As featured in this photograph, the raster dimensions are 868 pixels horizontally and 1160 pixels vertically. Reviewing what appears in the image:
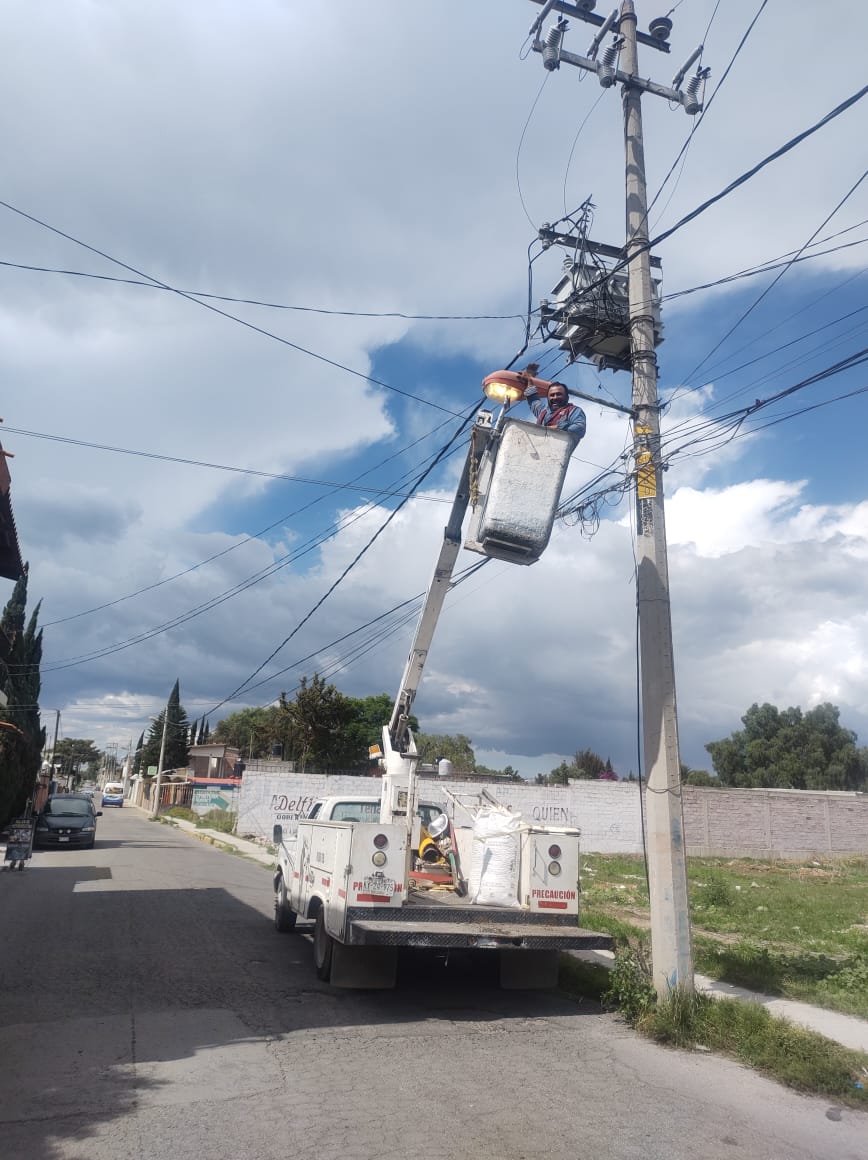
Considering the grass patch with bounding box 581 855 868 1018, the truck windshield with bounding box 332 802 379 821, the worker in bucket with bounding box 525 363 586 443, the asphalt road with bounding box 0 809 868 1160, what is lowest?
the asphalt road with bounding box 0 809 868 1160

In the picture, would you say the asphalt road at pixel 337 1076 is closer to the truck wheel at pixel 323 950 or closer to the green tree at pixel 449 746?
the truck wheel at pixel 323 950

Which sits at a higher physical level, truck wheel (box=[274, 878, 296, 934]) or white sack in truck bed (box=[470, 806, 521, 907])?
white sack in truck bed (box=[470, 806, 521, 907])

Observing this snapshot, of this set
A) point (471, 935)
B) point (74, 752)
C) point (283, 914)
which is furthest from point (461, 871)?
point (74, 752)

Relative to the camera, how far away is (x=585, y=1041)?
6.79 metres

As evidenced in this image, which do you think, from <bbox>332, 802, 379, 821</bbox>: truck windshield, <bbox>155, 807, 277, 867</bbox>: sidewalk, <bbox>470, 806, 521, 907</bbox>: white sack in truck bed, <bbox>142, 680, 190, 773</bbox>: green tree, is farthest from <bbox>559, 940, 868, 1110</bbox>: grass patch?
<bbox>142, 680, 190, 773</bbox>: green tree

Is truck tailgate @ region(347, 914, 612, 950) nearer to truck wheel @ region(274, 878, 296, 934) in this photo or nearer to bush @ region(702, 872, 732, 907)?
truck wheel @ region(274, 878, 296, 934)

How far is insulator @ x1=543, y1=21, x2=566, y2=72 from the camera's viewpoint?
967 cm

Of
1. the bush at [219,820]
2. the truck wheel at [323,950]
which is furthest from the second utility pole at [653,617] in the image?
the bush at [219,820]

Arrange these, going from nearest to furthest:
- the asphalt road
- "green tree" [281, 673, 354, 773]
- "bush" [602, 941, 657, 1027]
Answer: the asphalt road < "bush" [602, 941, 657, 1027] < "green tree" [281, 673, 354, 773]

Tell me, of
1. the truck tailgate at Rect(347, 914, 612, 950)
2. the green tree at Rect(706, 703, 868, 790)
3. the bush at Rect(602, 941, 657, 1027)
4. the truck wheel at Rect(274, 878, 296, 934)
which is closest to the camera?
the truck tailgate at Rect(347, 914, 612, 950)

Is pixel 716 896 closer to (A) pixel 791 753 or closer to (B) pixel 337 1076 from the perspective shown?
(B) pixel 337 1076

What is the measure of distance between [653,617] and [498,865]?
2.83m

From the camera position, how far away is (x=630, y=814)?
2916 centimetres

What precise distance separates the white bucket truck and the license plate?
1 cm
